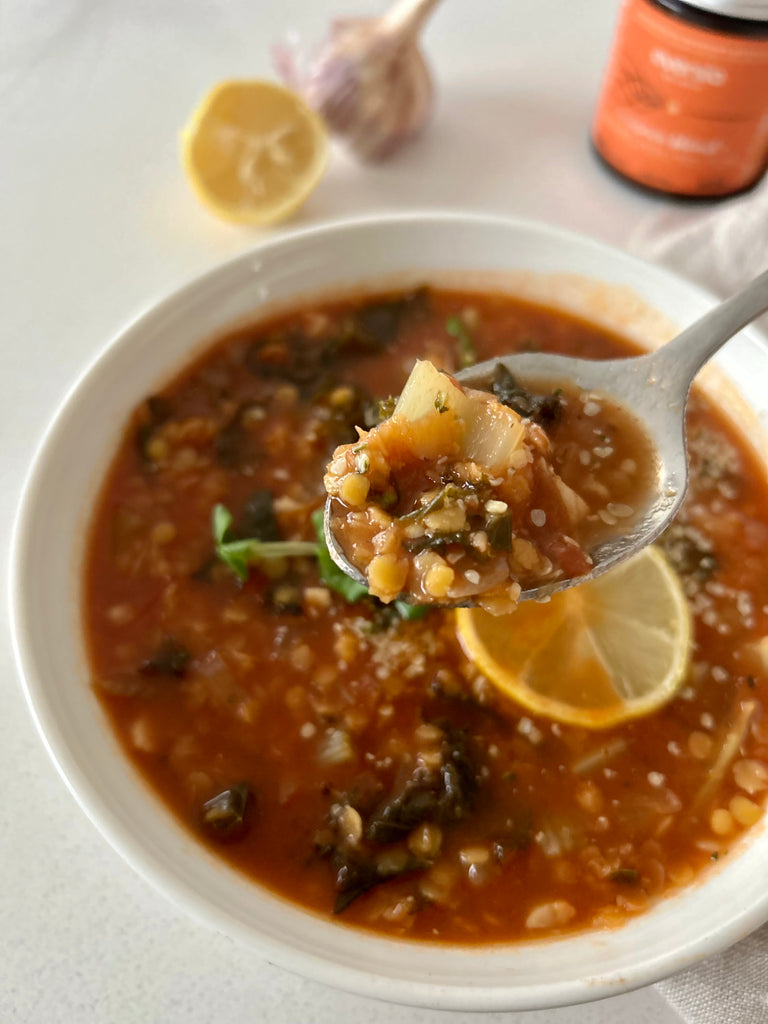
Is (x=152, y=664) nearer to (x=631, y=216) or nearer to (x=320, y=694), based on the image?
(x=320, y=694)

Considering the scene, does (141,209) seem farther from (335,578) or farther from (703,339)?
(703,339)

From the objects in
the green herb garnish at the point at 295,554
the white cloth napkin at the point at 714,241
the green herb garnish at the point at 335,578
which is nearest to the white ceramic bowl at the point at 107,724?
the white cloth napkin at the point at 714,241

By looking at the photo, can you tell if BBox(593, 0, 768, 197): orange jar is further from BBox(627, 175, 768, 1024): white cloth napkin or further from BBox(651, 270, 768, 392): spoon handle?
BBox(651, 270, 768, 392): spoon handle

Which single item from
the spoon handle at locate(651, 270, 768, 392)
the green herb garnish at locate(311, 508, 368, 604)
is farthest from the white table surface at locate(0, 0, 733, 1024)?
the spoon handle at locate(651, 270, 768, 392)

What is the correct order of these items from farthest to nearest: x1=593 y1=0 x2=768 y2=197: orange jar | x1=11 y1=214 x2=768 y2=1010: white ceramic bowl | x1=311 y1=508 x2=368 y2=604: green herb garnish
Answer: x1=593 y1=0 x2=768 y2=197: orange jar, x1=311 y1=508 x2=368 y2=604: green herb garnish, x1=11 y1=214 x2=768 y2=1010: white ceramic bowl

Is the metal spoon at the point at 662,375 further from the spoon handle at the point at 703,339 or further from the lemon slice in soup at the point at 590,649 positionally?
the lemon slice in soup at the point at 590,649
